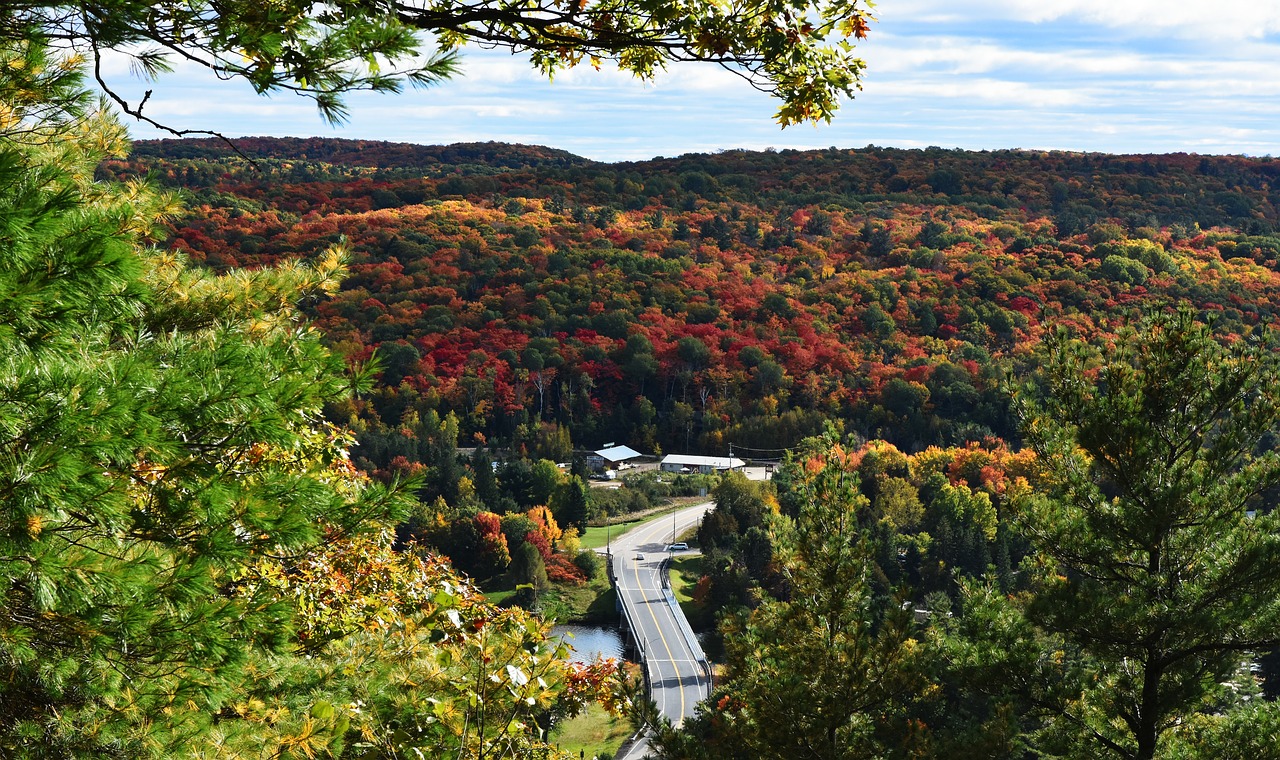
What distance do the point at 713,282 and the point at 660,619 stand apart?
38560 mm

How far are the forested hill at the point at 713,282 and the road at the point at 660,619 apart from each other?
10.1 meters

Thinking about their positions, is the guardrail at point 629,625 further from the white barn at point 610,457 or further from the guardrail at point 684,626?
the white barn at point 610,457

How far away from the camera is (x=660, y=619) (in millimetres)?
32000

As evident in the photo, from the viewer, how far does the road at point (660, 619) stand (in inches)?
1018

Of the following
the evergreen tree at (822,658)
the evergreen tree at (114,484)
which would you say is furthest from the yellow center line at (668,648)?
the evergreen tree at (114,484)

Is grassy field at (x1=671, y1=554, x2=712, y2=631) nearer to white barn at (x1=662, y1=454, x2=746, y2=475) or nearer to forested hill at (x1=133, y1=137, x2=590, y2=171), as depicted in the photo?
white barn at (x1=662, y1=454, x2=746, y2=475)

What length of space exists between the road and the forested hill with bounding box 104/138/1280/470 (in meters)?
10.1

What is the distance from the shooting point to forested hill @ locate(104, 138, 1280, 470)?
176 ft

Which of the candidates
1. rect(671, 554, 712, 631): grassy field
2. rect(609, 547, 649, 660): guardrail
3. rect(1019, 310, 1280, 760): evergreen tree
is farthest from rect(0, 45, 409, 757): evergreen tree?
rect(671, 554, 712, 631): grassy field

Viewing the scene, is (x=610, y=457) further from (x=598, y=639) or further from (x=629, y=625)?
(x=629, y=625)

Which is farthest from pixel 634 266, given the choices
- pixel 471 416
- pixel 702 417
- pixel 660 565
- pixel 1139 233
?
pixel 1139 233

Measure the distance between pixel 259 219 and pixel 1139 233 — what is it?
208 feet

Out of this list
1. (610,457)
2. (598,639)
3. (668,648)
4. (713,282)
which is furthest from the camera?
(713,282)

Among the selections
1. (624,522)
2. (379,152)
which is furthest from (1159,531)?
(379,152)
